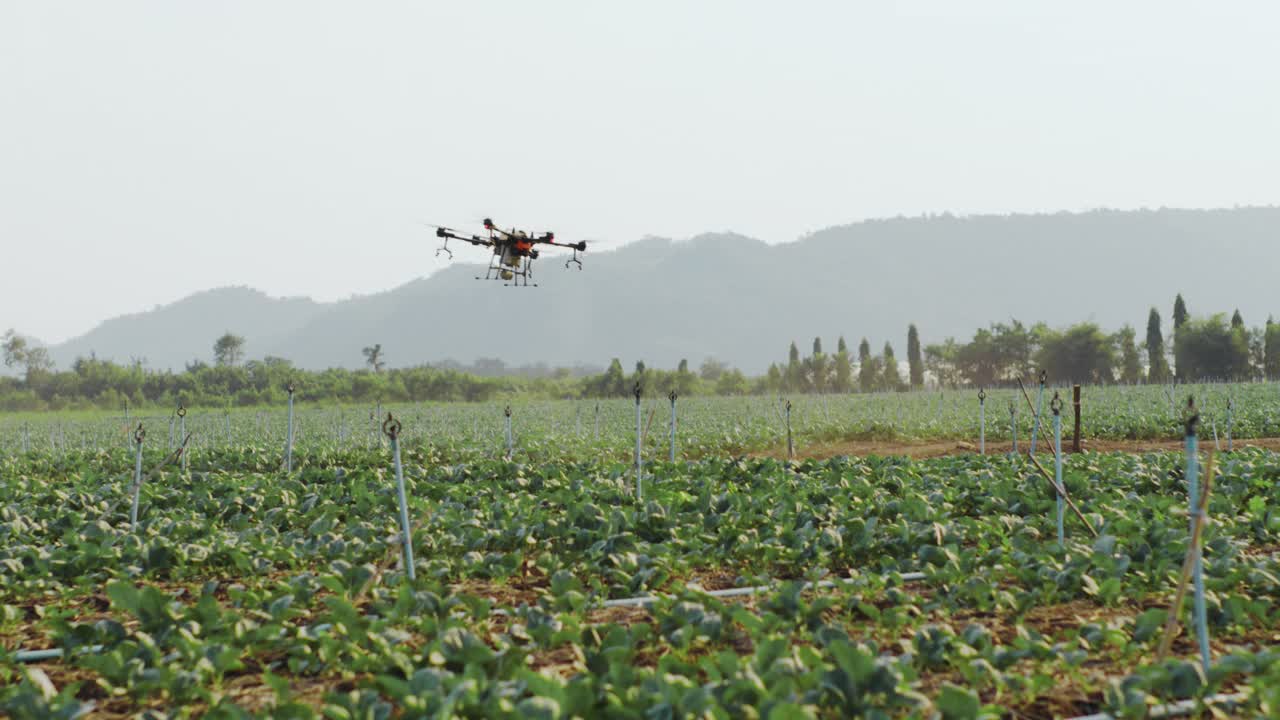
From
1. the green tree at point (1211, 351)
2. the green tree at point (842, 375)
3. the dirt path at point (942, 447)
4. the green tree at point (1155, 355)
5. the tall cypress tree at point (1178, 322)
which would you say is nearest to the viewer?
the dirt path at point (942, 447)

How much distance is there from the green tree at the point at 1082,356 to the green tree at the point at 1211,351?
6.53 meters

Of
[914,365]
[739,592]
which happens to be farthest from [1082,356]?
[739,592]

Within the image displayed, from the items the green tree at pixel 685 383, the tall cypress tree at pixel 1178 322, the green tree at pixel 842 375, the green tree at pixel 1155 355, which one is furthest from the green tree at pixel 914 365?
the green tree at pixel 685 383

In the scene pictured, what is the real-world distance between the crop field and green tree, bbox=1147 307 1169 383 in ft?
186

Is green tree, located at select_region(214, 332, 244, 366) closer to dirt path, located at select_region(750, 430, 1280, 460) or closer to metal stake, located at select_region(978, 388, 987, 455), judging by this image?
dirt path, located at select_region(750, 430, 1280, 460)

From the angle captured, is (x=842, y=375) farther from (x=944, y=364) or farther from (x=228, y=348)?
(x=228, y=348)

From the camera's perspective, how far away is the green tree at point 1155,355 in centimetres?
5694

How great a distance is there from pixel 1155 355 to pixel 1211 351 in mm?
3534

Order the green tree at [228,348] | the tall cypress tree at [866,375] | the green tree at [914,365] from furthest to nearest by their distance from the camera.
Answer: the green tree at [228,348] < the tall cypress tree at [866,375] < the green tree at [914,365]

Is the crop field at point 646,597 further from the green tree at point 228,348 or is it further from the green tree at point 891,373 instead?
the green tree at point 228,348

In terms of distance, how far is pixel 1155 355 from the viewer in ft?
192

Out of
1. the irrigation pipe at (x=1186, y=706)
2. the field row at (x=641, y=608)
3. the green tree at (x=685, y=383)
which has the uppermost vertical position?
the green tree at (x=685, y=383)

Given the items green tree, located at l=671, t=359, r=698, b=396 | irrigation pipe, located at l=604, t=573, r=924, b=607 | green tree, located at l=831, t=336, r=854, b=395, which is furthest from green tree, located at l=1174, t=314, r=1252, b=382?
irrigation pipe, located at l=604, t=573, r=924, b=607

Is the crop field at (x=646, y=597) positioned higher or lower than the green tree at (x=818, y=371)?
lower
